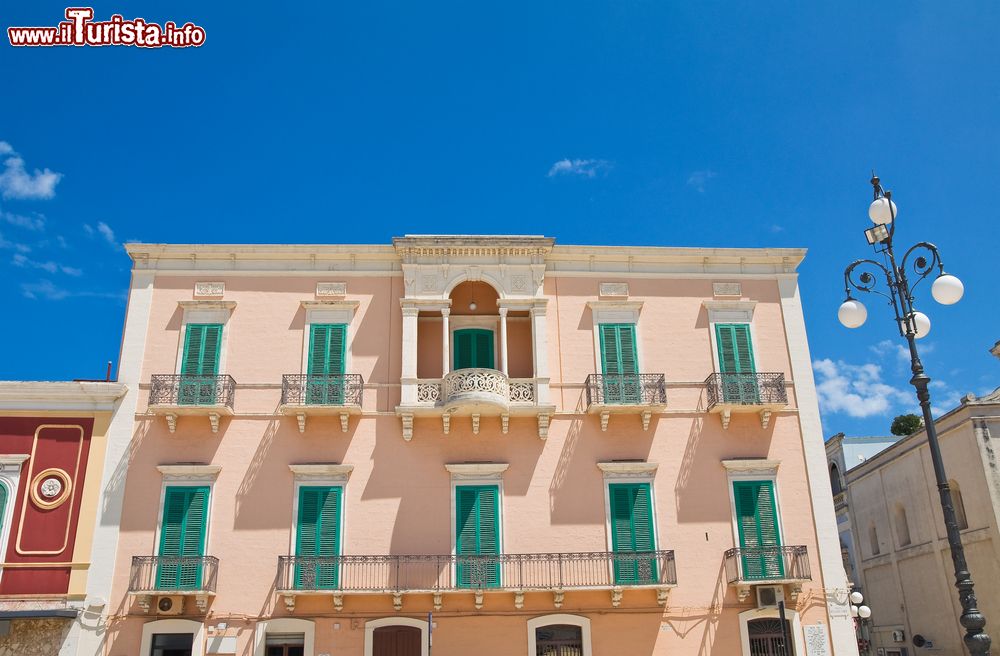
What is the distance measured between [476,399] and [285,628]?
6713 mm

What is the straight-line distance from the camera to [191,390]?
64.7 ft

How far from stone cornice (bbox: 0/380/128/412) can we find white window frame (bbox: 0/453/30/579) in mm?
1214

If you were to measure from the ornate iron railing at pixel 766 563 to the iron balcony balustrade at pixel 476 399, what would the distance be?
541 centimetres

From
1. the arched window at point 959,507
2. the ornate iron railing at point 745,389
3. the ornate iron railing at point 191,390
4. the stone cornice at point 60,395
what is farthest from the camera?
the arched window at point 959,507

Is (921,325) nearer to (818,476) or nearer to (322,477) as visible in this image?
(818,476)

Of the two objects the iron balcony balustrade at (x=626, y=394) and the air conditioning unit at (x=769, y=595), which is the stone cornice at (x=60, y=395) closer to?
the iron balcony balustrade at (x=626, y=394)

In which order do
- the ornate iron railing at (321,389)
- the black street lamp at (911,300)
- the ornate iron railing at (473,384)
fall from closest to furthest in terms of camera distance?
the black street lamp at (911,300)
the ornate iron railing at (473,384)
the ornate iron railing at (321,389)

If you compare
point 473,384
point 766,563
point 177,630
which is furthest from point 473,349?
point 177,630

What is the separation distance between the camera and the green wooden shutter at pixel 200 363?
1967cm

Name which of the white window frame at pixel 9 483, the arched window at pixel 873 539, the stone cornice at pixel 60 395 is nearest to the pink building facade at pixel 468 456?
the stone cornice at pixel 60 395

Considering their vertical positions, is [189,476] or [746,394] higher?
[746,394]

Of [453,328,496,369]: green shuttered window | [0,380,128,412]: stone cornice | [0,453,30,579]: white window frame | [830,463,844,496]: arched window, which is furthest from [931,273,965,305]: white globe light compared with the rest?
[830,463,844,496]: arched window

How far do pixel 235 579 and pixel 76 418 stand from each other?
559 centimetres

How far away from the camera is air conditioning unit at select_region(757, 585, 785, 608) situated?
61.5 feet
